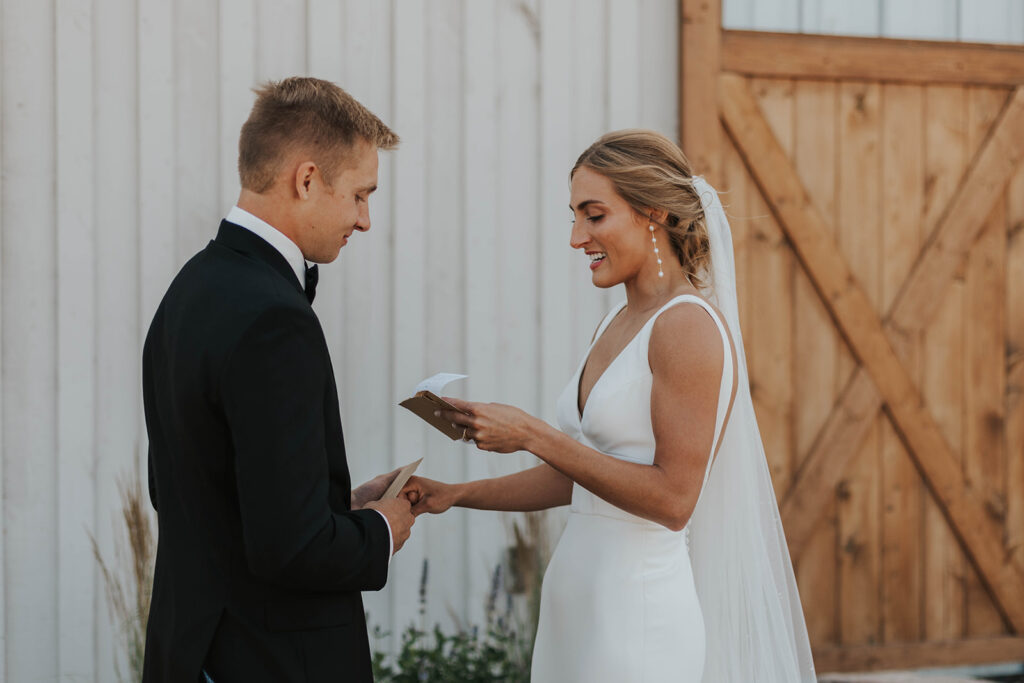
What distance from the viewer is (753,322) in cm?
457

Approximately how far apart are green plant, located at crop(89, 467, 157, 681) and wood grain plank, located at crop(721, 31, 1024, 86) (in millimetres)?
3074

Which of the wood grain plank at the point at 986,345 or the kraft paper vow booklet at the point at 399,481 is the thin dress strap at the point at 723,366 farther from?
the wood grain plank at the point at 986,345

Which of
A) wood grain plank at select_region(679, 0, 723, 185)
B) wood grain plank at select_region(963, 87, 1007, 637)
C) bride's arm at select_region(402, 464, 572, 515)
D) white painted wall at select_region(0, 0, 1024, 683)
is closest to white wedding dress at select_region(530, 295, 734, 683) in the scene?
bride's arm at select_region(402, 464, 572, 515)

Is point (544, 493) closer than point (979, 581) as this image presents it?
Yes

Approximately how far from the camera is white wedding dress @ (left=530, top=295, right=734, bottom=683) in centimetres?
248

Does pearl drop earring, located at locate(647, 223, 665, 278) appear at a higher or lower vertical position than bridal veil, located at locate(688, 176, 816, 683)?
higher

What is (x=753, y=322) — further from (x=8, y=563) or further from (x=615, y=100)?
(x=8, y=563)

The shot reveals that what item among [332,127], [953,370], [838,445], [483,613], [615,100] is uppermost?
[615,100]

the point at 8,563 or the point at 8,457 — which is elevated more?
the point at 8,457

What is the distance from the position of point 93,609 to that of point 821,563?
316 centimetres

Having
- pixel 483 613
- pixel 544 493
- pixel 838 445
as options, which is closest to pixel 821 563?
pixel 838 445

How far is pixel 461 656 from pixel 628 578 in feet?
5.47

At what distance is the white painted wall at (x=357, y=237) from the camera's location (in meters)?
3.89

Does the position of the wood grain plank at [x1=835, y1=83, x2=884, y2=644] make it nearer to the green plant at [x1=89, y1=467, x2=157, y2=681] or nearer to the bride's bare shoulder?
the bride's bare shoulder
